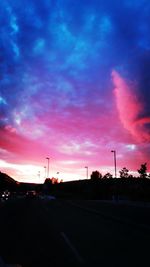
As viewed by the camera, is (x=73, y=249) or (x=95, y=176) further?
(x=95, y=176)

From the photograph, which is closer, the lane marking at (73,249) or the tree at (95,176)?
the lane marking at (73,249)

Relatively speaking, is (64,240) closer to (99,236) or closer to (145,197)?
(99,236)

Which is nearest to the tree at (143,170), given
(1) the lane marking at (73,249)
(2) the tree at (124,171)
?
(2) the tree at (124,171)

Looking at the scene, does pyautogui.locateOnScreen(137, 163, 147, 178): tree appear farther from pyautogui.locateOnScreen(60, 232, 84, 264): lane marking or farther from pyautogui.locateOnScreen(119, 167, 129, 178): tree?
pyautogui.locateOnScreen(60, 232, 84, 264): lane marking

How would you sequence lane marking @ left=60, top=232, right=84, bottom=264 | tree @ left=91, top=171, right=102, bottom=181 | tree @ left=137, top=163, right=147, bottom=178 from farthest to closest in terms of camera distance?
tree @ left=91, top=171, right=102, bottom=181 < tree @ left=137, top=163, right=147, bottom=178 < lane marking @ left=60, top=232, right=84, bottom=264

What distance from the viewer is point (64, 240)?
13.1m

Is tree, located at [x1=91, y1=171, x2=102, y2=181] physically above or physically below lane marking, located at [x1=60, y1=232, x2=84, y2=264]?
above

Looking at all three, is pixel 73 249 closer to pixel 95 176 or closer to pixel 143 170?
pixel 143 170

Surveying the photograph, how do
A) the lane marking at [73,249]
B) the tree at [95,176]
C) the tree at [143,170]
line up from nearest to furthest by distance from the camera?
the lane marking at [73,249] < the tree at [143,170] < the tree at [95,176]

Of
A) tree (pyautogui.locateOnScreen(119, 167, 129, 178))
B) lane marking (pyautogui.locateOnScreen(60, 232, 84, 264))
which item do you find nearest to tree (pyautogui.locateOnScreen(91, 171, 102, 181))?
tree (pyautogui.locateOnScreen(119, 167, 129, 178))

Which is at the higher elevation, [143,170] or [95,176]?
[95,176]

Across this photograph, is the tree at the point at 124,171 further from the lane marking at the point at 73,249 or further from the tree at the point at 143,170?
the lane marking at the point at 73,249

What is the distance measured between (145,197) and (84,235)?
175ft

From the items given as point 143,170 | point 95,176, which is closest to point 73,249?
point 143,170
